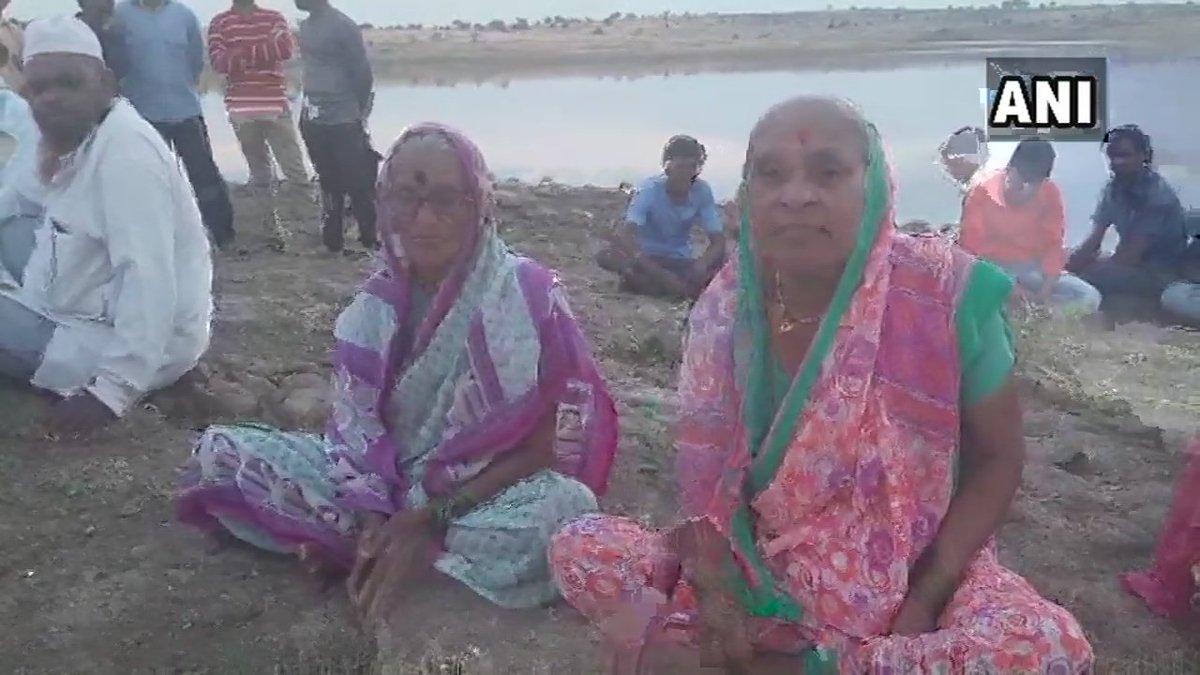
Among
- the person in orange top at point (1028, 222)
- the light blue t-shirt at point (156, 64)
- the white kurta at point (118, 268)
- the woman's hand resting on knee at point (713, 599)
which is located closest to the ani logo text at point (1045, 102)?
the person in orange top at point (1028, 222)

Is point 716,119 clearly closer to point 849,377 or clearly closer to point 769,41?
point 849,377

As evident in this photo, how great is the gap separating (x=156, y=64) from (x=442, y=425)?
14.5ft

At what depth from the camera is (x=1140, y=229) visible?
6559mm

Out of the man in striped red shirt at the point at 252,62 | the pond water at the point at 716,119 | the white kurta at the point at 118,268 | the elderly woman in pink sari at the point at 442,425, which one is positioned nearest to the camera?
the elderly woman in pink sari at the point at 442,425

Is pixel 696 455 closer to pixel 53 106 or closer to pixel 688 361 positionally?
pixel 688 361

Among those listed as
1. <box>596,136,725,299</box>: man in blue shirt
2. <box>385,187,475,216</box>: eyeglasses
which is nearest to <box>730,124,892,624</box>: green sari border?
<box>385,187,475,216</box>: eyeglasses

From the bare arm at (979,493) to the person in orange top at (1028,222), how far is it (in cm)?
415

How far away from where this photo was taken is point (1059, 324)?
19.5ft

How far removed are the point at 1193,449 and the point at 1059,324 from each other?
3307 mm

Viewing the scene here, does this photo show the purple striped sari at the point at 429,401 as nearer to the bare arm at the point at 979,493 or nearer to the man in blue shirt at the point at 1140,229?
the bare arm at the point at 979,493

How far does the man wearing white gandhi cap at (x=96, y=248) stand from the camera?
3562 millimetres

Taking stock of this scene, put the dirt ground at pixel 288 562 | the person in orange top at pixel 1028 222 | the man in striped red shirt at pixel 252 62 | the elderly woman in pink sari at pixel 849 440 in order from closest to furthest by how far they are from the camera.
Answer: the elderly woman in pink sari at pixel 849 440 < the dirt ground at pixel 288 562 < the person in orange top at pixel 1028 222 < the man in striped red shirt at pixel 252 62

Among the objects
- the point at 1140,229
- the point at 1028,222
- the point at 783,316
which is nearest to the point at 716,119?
the point at 1140,229

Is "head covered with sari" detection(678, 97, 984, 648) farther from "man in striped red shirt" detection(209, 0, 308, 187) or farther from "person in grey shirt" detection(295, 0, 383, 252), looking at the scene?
"man in striped red shirt" detection(209, 0, 308, 187)
